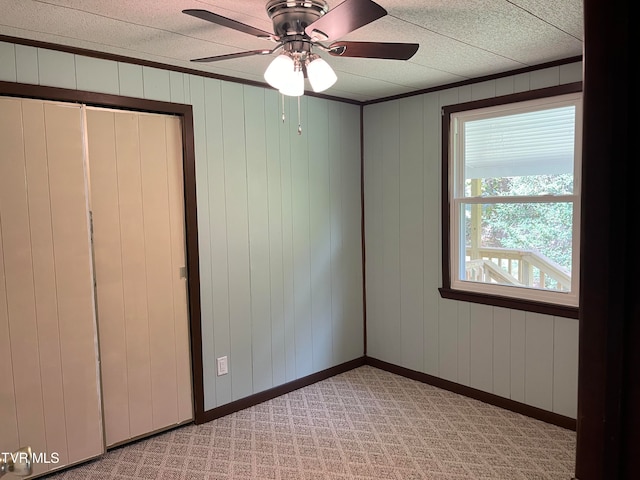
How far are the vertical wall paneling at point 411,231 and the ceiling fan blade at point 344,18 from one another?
2.08 meters

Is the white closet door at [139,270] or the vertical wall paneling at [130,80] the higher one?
the vertical wall paneling at [130,80]

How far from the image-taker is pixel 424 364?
3818 mm

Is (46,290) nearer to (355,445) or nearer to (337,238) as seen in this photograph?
(355,445)

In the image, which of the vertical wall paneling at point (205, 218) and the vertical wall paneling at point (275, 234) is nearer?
the vertical wall paneling at point (205, 218)

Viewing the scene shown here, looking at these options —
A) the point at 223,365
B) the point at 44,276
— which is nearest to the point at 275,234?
the point at 223,365

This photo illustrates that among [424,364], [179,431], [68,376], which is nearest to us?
[68,376]

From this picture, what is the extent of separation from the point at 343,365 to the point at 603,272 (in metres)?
3.85

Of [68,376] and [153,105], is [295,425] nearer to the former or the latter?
[68,376]

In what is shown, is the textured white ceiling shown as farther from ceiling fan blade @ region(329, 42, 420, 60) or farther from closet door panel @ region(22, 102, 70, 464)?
closet door panel @ region(22, 102, 70, 464)

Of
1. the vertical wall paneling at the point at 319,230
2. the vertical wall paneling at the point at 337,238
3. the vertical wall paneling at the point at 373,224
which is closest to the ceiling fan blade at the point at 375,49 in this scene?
the vertical wall paneling at the point at 319,230

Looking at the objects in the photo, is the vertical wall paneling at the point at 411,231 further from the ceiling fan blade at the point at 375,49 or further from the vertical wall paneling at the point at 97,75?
the vertical wall paneling at the point at 97,75

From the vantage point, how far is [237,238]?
3309mm

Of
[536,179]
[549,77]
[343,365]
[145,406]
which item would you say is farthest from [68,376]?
[549,77]

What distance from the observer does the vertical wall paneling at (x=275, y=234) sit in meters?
3.45
